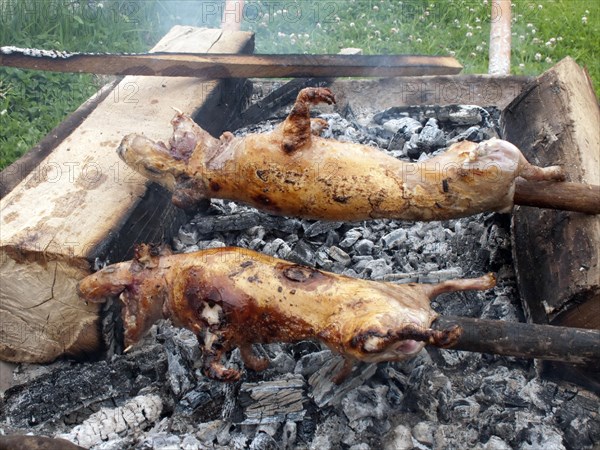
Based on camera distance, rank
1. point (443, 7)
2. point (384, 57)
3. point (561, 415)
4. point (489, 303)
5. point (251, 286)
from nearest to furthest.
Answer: point (251, 286), point (561, 415), point (489, 303), point (384, 57), point (443, 7)

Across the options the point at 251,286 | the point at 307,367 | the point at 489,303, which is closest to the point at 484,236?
the point at 489,303

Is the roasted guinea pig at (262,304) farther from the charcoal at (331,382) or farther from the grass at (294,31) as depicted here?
the grass at (294,31)

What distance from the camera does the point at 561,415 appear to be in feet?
9.12

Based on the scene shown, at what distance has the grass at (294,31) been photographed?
6.03 metres

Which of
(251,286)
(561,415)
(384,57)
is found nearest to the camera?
(251,286)

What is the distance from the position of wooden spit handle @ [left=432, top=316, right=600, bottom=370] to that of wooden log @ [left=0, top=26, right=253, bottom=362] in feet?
5.72

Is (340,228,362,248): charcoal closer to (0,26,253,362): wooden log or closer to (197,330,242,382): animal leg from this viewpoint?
(0,26,253,362): wooden log

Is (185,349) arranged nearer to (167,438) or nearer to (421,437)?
(167,438)

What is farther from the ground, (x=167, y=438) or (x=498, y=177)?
(x=498, y=177)

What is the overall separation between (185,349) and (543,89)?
2540 mm

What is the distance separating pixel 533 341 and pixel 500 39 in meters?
3.68

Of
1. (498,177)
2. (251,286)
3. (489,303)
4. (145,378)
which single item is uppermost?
(498,177)

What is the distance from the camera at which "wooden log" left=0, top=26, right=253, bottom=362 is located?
299 centimetres

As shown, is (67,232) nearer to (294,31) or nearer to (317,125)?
(317,125)
